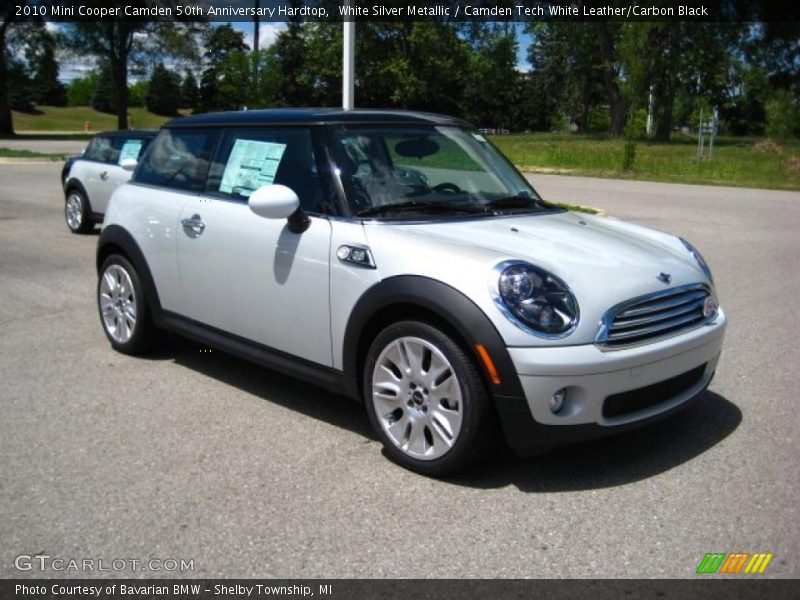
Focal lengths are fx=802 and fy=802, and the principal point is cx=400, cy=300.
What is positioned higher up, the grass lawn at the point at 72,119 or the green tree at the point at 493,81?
the green tree at the point at 493,81

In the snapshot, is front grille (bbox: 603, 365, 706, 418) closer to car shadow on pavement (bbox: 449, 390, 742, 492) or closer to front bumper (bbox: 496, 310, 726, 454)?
front bumper (bbox: 496, 310, 726, 454)

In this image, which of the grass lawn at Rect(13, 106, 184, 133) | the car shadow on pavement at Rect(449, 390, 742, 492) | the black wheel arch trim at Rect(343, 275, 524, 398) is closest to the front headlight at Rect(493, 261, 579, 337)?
the black wheel arch trim at Rect(343, 275, 524, 398)

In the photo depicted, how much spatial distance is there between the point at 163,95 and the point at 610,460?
8118 centimetres

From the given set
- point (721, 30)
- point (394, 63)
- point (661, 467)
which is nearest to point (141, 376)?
point (661, 467)

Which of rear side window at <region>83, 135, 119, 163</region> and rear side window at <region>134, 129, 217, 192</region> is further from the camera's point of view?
rear side window at <region>83, 135, 119, 163</region>

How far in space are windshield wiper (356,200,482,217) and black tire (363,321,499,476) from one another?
2.23 feet

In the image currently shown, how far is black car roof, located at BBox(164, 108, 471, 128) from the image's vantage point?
4.42 m

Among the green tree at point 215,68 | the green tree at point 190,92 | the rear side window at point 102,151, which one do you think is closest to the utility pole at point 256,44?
the green tree at point 215,68

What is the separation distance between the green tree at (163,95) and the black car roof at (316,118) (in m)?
75.9

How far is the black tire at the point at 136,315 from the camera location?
5340 millimetres

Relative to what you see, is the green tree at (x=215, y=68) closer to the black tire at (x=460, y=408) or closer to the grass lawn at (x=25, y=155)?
the grass lawn at (x=25, y=155)

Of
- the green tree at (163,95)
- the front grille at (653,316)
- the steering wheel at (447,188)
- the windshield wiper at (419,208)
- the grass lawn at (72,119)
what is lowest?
the front grille at (653,316)

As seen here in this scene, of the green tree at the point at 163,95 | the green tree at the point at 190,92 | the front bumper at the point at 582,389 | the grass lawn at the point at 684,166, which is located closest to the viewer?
the front bumper at the point at 582,389

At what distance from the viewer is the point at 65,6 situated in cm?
4628
